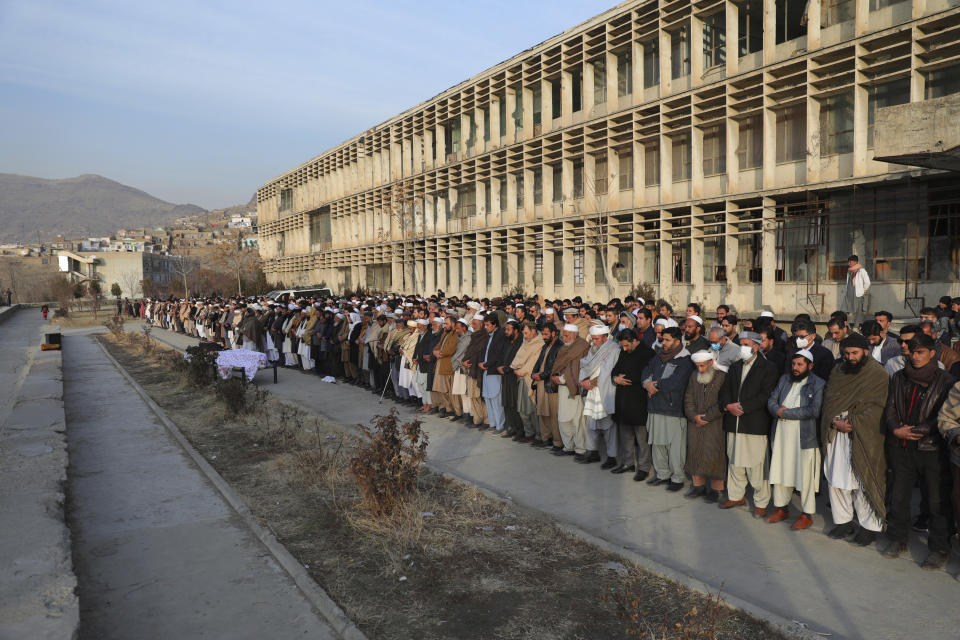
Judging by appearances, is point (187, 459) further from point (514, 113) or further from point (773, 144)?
point (514, 113)

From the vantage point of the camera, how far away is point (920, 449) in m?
5.23

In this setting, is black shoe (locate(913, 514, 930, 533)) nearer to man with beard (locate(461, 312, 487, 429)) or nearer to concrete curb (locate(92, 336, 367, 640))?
concrete curb (locate(92, 336, 367, 640))

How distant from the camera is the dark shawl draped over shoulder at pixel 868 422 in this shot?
5480 mm

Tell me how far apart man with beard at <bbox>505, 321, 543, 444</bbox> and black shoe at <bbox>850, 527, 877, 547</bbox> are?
175 inches

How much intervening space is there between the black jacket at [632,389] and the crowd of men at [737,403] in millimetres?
17

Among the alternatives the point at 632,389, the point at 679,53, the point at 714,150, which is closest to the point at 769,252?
the point at 714,150

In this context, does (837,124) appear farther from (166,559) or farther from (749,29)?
(166,559)

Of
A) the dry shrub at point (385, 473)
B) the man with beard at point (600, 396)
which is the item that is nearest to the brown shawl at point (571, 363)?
the man with beard at point (600, 396)

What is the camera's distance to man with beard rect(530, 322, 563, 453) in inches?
355

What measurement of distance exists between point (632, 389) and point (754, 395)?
5.16ft

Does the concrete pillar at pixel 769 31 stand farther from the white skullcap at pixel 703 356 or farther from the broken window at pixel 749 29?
the white skullcap at pixel 703 356

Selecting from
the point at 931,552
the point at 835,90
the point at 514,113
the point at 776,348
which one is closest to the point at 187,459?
the point at 776,348

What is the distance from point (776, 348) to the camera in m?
8.12

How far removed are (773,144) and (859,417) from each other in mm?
16979
